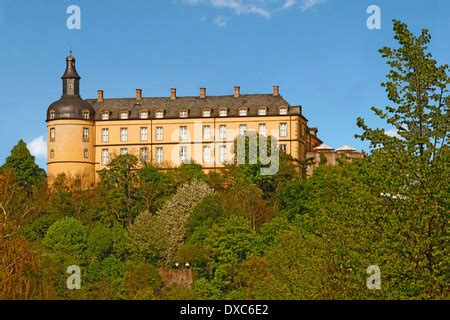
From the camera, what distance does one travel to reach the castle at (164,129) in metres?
87.9

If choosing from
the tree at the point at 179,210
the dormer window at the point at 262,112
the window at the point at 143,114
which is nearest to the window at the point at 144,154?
the window at the point at 143,114

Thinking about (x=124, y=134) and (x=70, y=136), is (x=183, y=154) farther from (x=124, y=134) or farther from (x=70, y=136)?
(x=70, y=136)

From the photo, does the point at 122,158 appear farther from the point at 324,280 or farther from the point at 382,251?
the point at 382,251

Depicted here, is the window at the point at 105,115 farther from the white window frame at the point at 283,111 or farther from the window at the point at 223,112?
the white window frame at the point at 283,111

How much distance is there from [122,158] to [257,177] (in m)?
11.5

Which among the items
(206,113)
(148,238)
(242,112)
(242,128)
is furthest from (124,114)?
(148,238)

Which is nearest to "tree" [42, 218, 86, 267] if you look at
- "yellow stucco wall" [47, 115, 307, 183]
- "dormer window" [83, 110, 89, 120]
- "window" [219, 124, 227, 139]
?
"yellow stucco wall" [47, 115, 307, 183]

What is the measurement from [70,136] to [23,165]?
4692 mm

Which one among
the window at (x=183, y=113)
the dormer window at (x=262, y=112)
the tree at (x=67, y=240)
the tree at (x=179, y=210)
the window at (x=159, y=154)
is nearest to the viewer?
the tree at (x=67, y=240)

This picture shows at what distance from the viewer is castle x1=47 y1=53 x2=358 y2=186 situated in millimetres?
87938

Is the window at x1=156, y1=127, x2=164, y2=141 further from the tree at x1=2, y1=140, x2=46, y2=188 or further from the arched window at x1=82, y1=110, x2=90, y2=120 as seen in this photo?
the tree at x1=2, y1=140, x2=46, y2=188

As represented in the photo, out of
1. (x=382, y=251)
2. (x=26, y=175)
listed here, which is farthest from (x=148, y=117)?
(x=382, y=251)

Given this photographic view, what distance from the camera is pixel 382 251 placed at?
20.8 metres

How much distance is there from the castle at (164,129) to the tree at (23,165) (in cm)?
187
